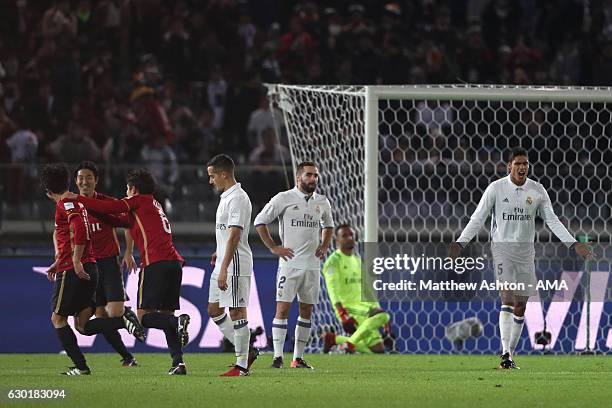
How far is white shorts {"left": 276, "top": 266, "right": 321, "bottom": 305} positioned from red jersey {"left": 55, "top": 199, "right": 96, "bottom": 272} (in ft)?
6.15

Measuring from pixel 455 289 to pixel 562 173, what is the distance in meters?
1.83

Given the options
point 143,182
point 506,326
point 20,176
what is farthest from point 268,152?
point 143,182

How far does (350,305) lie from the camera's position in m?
14.4

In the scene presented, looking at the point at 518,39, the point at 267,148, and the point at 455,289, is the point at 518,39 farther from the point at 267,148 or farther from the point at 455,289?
the point at 455,289

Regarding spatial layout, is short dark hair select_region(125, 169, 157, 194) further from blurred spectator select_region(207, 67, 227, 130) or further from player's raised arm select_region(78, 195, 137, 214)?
blurred spectator select_region(207, 67, 227, 130)

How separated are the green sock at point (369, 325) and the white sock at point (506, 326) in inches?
106

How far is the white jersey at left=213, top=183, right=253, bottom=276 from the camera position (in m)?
10.2

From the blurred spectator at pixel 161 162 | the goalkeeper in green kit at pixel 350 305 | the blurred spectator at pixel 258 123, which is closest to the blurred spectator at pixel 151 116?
the blurred spectator at pixel 161 162

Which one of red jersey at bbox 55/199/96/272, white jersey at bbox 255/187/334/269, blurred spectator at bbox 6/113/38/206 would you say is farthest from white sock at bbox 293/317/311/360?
blurred spectator at bbox 6/113/38/206

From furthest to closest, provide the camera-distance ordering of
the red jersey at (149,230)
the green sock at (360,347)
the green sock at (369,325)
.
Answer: the green sock at (360,347) → the green sock at (369,325) → the red jersey at (149,230)

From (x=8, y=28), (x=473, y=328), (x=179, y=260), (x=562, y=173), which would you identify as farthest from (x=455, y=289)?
(x=8, y=28)

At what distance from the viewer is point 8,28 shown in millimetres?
20297

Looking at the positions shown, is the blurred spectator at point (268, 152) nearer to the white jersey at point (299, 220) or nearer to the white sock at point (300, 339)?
the white jersey at point (299, 220)

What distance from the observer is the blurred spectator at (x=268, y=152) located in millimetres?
16578
